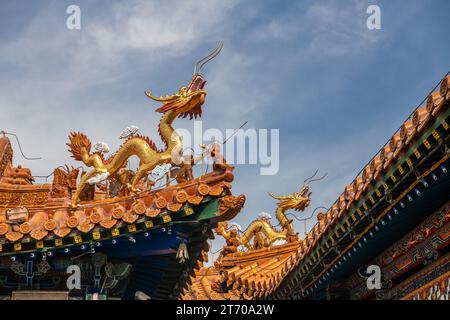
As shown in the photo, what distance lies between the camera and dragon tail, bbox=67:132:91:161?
14.2 metres

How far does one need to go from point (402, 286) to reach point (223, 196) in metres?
3.41

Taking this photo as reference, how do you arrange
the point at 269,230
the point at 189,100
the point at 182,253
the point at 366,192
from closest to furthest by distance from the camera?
the point at 366,192 < the point at 182,253 < the point at 189,100 < the point at 269,230

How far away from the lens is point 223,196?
1170 centimetres

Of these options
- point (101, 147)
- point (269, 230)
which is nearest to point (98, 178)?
point (101, 147)

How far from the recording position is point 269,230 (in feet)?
76.6

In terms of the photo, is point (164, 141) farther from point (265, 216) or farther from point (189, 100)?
point (265, 216)

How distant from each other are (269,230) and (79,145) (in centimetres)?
1026

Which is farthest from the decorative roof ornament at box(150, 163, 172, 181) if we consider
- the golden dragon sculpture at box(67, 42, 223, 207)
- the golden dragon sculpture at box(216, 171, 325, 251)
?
the golden dragon sculpture at box(216, 171, 325, 251)

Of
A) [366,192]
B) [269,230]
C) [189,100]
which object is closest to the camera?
[366,192]

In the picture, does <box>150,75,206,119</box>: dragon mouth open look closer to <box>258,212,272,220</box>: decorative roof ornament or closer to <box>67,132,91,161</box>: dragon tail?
<box>67,132,91,161</box>: dragon tail

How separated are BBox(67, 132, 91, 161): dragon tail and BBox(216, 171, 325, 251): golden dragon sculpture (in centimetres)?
926

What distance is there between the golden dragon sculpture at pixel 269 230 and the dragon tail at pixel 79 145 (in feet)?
30.4

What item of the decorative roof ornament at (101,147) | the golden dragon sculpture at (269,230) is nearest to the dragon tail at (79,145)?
the decorative roof ornament at (101,147)
